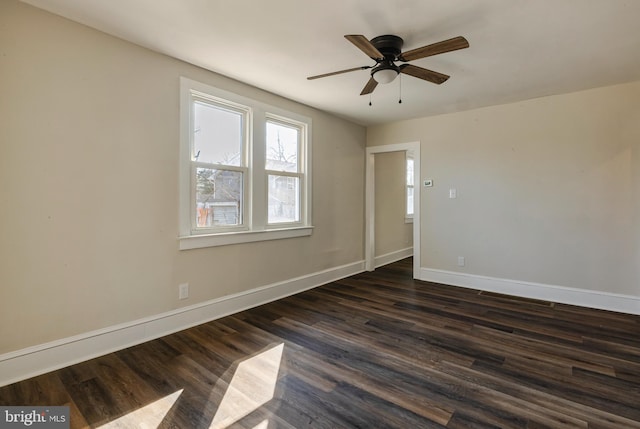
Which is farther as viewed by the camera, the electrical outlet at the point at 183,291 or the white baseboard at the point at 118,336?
the electrical outlet at the point at 183,291

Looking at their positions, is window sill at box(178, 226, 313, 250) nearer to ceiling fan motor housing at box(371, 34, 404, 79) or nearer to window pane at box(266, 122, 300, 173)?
window pane at box(266, 122, 300, 173)

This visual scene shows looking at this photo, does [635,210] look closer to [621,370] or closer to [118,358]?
[621,370]

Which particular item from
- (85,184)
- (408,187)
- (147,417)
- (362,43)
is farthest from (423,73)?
(408,187)

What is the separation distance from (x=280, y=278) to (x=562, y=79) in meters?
3.86

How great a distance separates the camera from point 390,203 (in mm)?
6055

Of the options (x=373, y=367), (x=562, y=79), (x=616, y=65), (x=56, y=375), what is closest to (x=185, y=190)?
(x=56, y=375)

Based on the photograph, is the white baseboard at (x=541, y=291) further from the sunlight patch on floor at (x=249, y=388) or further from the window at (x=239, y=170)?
the sunlight patch on floor at (x=249, y=388)

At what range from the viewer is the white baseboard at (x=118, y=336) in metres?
2.04

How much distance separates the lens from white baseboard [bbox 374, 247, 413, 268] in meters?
5.65

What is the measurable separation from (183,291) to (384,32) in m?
2.84

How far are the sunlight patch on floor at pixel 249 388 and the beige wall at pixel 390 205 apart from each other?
143 inches

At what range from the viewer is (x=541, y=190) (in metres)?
3.82

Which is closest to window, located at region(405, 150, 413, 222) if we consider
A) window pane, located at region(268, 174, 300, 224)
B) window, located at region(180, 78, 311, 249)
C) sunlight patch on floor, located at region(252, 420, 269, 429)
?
window, located at region(180, 78, 311, 249)

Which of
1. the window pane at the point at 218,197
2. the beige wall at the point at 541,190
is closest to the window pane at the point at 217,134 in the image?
the window pane at the point at 218,197
